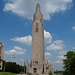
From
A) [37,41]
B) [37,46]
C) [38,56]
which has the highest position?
[37,41]

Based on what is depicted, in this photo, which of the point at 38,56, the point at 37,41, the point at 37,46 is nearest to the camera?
the point at 38,56

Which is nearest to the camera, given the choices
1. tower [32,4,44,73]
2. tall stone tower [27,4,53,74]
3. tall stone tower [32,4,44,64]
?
tall stone tower [27,4,53,74]

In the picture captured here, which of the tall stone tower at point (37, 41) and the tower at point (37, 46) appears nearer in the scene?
the tower at point (37, 46)

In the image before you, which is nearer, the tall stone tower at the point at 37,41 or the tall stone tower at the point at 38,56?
the tall stone tower at the point at 38,56

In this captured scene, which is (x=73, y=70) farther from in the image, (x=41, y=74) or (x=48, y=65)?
(x=48, y=65)

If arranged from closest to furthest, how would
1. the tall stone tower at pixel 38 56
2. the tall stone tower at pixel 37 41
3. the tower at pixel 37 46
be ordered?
1. the tall stone tower at pixel 38 56
2. the tower at pixel 37 46
3. the tall stone tower at pixel 37 41

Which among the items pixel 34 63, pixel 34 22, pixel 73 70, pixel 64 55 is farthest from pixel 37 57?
pixel 73 70

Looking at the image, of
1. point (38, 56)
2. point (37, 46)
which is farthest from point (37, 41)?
point (38, 56)

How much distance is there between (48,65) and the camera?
13488cm

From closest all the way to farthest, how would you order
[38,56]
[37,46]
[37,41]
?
[38,56]
[37,46]
[37,41]

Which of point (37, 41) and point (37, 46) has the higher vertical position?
point (37, 41)

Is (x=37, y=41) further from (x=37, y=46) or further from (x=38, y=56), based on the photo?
(x=38, y=56)

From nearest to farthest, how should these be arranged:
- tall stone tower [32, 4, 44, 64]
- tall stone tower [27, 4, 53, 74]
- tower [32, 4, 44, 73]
Answer: tall stone tower [27, 4, 53, 74]
tower [32, 4, 44, 73]
tall stone tower [32, 4, 44, 64]

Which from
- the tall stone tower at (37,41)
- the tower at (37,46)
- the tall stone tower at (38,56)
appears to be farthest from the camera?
the tall stone tower at (37,41)
